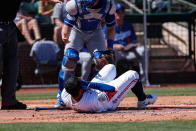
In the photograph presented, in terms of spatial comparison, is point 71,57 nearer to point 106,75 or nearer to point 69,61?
point 69,61

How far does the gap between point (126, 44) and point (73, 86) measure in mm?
6446

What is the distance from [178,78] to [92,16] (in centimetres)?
728

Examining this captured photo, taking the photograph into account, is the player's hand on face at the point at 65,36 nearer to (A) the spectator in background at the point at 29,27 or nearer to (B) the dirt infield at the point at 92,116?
(B) the dirt infield at the point at 92,116

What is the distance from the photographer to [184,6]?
16.1 meters

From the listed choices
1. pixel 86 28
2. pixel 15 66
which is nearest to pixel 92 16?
pixel 86 28

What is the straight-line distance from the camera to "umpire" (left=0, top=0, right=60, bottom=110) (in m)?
6.78

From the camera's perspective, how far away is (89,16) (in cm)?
677

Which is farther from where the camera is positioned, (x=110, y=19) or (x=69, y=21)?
Answer: (x=110, y=19)

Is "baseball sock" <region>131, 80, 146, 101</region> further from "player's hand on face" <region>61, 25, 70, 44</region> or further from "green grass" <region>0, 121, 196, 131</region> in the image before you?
"green grass" <region>0, 121, 196, 131</region>

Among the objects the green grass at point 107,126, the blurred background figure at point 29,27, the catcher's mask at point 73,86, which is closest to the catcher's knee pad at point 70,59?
the catcher's mask at point 73,86

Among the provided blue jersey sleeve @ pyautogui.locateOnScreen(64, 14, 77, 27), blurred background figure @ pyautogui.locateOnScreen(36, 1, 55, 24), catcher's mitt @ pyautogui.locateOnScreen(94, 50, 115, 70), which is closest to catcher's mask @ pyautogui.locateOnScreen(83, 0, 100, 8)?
blue jersey sleeve @ pyautogui.locateOnScreen(64, 14, 77, 27)

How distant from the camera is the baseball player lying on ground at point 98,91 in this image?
5.81 meters

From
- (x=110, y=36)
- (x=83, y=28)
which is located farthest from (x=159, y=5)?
(x=83, y=28)

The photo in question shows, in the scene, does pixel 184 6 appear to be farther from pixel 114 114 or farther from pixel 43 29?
pixel 114 114
